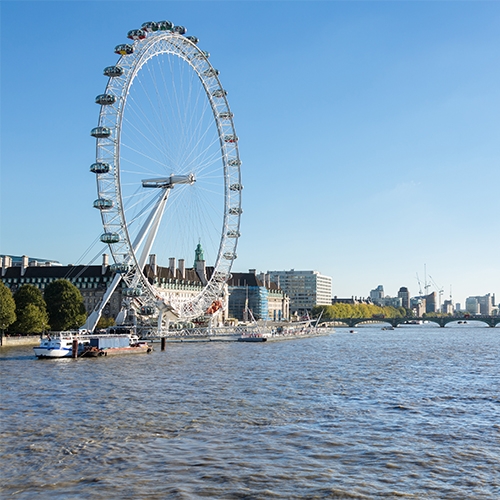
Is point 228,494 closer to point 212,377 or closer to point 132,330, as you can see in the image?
point 212,377

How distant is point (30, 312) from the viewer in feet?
244

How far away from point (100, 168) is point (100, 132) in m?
3.16

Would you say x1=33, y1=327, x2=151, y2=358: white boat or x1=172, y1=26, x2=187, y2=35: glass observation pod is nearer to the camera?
x1=33, y1=327, x2=151, y2=358: white boat

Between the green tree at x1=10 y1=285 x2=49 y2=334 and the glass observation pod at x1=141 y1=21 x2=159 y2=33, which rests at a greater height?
the glass observation pod at x1=141 y1=21 x2=159 y2=33

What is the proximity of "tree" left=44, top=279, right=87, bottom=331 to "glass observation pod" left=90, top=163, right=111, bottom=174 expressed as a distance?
23.5 meters

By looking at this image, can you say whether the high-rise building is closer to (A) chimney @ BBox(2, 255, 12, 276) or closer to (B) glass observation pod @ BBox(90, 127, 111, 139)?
(A) chimney @ BBox(2, 255, 12, 276)

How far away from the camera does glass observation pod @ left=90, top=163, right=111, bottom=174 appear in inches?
2486

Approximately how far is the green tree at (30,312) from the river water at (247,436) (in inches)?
1321

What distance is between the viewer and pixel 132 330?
84.2 m

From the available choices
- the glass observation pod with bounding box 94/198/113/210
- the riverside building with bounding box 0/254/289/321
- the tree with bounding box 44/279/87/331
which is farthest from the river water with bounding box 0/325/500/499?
the riverside building with bounding box 0/254/289/321

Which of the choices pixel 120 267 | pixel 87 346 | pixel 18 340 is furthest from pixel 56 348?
pixel 18 340

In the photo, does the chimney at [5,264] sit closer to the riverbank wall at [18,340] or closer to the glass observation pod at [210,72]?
the riverbank wall at [18,340]

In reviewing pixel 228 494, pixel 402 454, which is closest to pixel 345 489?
pixel 228 494

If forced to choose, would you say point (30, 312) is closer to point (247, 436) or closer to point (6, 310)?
point (6, 310)
